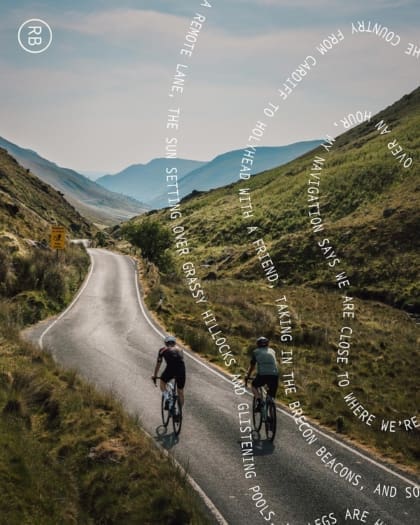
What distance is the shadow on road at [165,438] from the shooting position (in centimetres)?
1161

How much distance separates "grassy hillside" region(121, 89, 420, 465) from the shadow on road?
4427 mm

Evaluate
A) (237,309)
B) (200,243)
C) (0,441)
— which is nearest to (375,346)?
(237,309)

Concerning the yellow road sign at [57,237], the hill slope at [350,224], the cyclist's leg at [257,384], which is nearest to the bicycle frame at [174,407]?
the cyclist's leg at [257,384]

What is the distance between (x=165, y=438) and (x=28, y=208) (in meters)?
66.6

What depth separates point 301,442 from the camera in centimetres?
1224

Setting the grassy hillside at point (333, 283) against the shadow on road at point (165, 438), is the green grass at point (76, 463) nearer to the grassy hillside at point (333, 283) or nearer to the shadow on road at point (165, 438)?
the shadow on road at point (165, 438)

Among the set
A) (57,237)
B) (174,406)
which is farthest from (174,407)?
(57,237)

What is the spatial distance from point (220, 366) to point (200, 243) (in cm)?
5713

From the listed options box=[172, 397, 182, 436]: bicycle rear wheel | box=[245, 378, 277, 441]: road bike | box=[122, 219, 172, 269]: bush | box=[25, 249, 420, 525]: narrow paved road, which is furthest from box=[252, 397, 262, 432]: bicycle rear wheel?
box=[122, 219, 172, 269]: bush

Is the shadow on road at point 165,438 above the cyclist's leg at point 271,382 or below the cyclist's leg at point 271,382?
below

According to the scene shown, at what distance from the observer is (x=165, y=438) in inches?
472

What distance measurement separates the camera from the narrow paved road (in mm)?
9156

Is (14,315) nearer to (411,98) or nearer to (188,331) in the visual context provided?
(188,331)

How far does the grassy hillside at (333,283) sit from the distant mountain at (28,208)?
12.6 meters
